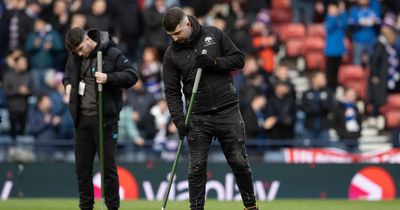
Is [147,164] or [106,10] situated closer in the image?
[147,164]

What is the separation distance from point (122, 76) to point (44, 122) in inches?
306

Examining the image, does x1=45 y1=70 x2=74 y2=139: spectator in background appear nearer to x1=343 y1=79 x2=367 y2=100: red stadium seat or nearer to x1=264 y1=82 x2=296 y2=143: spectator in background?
x1=264 y1=82 x2=296 y2=143: spectator in background

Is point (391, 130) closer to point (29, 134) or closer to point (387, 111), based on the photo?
point (387, 111)

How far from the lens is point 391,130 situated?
22016 mm

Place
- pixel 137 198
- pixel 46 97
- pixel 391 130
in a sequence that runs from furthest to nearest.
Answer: pixel 391 130 < pixel 46 97 < pixel 137 198

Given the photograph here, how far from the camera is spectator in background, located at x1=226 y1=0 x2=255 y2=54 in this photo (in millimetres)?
22172

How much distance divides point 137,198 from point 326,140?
373 centimetres

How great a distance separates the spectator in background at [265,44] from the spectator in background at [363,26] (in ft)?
6.23

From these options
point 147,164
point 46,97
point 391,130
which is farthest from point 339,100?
point 46,97

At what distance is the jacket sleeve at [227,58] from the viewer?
462 inches

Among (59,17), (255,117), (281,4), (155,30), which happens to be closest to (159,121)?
(255,117)

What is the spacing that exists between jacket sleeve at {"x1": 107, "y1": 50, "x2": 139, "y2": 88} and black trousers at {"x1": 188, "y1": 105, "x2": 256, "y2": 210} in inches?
48.5

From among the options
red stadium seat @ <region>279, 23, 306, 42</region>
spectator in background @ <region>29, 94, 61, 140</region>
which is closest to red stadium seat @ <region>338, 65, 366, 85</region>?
red stadium seat @ <region>279, 23, 306, 42</region>

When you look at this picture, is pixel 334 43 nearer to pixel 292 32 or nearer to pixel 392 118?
pixel 292 32
